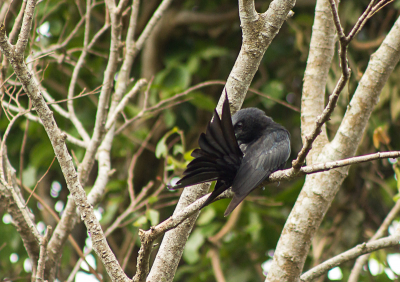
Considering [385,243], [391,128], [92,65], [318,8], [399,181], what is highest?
[92,65]

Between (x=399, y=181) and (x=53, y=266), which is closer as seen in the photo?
(x=53, y=266)

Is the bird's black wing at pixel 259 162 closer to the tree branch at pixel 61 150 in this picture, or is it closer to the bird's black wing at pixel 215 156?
the bird's black wing at pixel 215 156

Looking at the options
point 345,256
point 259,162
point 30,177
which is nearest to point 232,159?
point 259,162

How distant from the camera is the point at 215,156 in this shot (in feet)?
6.89

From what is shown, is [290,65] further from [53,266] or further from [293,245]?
[53,266]

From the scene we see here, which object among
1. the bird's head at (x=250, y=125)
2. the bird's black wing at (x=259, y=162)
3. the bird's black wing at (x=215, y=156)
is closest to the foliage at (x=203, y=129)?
the bird's head at (x=250, y=125)

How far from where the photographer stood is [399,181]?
2.88 m

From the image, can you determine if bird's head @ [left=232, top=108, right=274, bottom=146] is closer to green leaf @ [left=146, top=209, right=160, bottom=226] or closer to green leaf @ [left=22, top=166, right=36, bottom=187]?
green leaf @ [left=146, top=209, right=160, bottom=226]

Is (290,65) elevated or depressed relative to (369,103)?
elevated

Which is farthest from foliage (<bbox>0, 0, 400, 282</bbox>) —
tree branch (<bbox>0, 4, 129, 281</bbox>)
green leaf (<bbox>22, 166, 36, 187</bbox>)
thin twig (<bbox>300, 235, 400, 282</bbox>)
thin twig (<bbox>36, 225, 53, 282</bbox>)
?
tree branch (<bbox>0, 4, 129, 281</bbox>)

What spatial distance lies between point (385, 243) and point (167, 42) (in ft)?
12.4

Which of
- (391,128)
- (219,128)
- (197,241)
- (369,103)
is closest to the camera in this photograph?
(219,128)

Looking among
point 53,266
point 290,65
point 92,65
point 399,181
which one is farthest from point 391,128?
point 53,266

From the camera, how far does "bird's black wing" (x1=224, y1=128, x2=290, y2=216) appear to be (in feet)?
7.02
